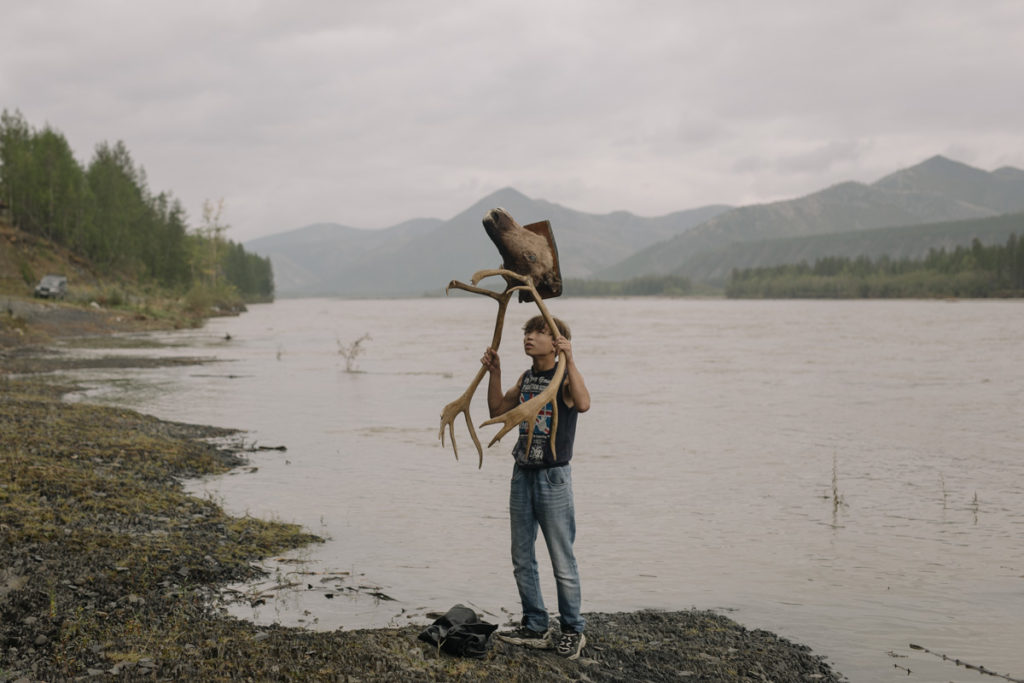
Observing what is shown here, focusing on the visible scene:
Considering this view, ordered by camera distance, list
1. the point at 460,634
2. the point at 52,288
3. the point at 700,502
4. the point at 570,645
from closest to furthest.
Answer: the point at 460,634 → the point at 570,645 → the point at 700,502 → the point at 52,288

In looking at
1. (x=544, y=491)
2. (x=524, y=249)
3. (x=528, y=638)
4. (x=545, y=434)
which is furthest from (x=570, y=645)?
(x=524, y=249)

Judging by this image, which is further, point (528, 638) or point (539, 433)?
point (528, 638)

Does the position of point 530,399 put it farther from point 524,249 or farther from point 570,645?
point 570,645

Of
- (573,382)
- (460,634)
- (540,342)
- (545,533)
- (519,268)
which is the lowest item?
(460,634)

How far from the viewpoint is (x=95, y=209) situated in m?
91.6

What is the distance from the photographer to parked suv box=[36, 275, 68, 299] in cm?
6228

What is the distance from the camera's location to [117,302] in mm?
70000

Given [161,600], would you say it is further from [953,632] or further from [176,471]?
[953,632]

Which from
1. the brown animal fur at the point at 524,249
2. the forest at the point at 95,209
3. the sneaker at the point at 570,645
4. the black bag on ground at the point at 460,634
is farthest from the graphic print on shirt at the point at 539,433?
the forest at the point at 95,209

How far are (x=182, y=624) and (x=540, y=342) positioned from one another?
13.0 ft

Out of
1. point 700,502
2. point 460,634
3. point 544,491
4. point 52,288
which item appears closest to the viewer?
point 460,634

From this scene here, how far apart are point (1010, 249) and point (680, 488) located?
180 m

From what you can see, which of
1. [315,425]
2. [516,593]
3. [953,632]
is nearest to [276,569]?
[516,593]

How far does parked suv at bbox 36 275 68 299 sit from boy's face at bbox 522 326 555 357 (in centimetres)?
6334
